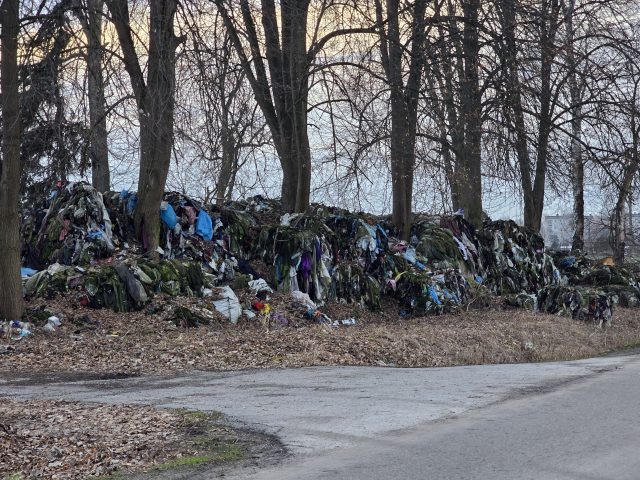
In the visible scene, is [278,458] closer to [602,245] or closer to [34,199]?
[34,199]

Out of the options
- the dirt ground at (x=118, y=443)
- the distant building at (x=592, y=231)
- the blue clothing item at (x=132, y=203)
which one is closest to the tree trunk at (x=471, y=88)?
the blue clothing item at (x=132, y=203)

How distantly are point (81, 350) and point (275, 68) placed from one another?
1012cm

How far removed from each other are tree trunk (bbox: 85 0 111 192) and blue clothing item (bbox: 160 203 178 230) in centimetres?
220

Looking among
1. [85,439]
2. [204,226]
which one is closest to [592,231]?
[204,226]

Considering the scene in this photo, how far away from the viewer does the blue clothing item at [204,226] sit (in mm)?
19141

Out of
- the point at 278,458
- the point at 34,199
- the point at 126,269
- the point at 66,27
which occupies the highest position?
the point at 66,27

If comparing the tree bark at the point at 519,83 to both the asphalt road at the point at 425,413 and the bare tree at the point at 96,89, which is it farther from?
the bare tree at the point at 96,89

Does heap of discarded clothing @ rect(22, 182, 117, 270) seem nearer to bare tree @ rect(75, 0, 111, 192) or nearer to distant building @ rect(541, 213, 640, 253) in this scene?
bare tree @ rect(75, 0, 111, 192)

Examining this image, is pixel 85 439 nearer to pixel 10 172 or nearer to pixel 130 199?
pixel 10 172

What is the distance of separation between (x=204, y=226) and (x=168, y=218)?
2.76 feet

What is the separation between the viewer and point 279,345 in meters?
13.4

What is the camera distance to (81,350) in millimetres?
13172

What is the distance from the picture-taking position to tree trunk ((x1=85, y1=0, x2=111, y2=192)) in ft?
49.4

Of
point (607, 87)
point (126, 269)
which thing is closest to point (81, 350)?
point (126, 269)
